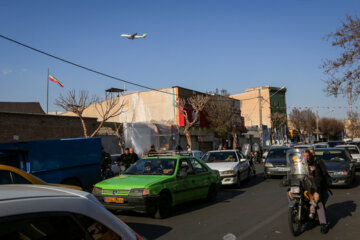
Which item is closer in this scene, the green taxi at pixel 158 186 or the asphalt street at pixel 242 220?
the asphalt street at pixel 242 220

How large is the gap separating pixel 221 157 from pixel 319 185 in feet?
27.9

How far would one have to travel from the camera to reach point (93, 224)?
2139 millimetres

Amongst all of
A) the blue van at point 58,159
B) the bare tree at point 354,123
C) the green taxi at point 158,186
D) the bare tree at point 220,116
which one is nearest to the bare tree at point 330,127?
the bare tree at point 354,123

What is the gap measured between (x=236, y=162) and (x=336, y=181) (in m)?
3.92

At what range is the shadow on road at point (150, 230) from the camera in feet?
22.2

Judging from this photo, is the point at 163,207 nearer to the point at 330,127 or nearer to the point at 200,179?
the point at 200,179

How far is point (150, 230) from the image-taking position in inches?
Result: 282

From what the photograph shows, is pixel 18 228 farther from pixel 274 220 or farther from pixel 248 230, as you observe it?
pixel 274 220

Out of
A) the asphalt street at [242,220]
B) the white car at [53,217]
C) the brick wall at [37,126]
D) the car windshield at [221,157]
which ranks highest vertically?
the brick wall at [37,126]

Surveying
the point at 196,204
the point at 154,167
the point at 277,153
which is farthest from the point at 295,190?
the point at 277,153

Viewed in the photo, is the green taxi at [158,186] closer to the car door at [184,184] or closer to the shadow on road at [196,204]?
the car door at [184,184]

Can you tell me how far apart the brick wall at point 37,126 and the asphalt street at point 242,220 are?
45.5ft

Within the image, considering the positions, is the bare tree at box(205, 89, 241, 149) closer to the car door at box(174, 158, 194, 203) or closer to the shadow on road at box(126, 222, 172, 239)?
the car door at box(174, 158, 194, 203)

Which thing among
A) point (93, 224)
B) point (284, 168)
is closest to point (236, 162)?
point (284, 168)
